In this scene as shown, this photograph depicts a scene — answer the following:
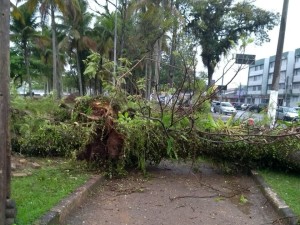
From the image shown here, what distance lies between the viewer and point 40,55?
135 ft

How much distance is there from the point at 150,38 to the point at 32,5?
851 centimetres

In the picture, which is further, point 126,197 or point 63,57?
point 63,57

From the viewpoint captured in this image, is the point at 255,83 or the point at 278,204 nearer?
the point at 278,204

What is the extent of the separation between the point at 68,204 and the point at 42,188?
83 centimetres

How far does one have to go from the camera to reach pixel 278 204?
4.86m

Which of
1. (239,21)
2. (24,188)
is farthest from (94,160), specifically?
(239,21)

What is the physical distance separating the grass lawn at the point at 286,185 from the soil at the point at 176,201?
255 millimetres

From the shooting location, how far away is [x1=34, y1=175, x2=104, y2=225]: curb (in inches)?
153

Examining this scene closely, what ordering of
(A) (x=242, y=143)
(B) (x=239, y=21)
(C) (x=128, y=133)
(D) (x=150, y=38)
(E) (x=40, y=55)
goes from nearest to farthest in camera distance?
(C) (x=128, y=133), (A) (x=242, y=143), (D) (x=150, y=38), (B) (x=239, y=21), (E) (x=40, y=55)

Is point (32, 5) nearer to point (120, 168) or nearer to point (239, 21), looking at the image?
point (239, 21)

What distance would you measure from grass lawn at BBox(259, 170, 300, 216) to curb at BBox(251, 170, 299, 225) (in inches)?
2.9

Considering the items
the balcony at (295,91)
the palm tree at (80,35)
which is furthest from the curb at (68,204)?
the balcony at (295,91)

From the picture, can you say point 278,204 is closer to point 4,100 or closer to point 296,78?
point 4,100

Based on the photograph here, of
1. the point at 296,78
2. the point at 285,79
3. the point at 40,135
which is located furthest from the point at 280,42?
the point at 285,79
